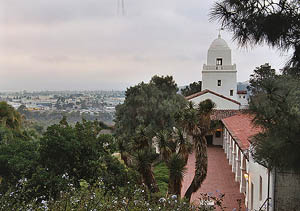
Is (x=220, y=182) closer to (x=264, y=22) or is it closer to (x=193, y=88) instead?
(x=264, y=22)

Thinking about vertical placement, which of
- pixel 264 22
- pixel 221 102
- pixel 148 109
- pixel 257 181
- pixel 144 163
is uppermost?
pixel 264 22

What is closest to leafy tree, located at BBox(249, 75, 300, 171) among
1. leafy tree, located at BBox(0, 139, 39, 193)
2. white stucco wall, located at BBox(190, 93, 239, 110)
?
leafy tree, located at BBox(0, 139, 39, 193)

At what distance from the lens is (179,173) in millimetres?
8688

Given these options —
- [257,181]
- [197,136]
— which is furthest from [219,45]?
[197,136]

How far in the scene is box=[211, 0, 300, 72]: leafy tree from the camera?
391 centimetres

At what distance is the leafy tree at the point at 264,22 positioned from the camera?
391cm

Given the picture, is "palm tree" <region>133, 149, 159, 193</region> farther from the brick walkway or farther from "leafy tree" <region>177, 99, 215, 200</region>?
the brick walkway

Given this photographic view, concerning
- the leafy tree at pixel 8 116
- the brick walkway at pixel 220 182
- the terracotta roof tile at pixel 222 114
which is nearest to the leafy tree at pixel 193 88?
the terracotta roof tile at pixel 222 114

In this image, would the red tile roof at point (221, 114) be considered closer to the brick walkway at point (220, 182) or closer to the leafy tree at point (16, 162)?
the brick walkway at point (220, 182)

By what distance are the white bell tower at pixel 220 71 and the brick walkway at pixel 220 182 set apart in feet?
35.8

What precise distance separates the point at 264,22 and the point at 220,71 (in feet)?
96.4

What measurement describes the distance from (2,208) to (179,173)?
5088 mm

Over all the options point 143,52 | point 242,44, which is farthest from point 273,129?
point 143,52

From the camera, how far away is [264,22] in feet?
12.9
